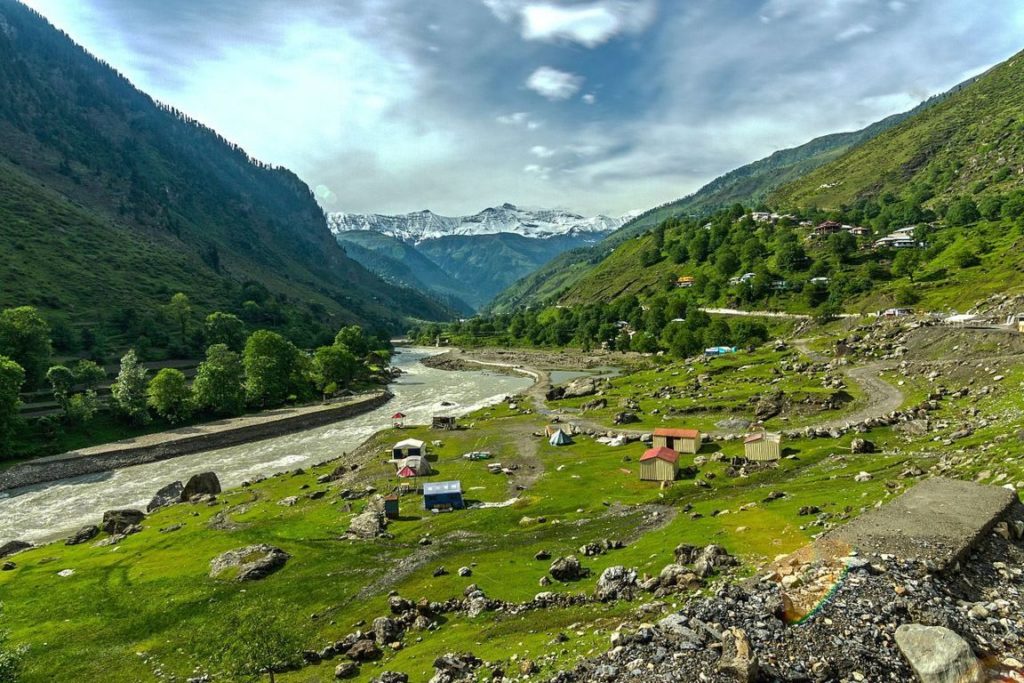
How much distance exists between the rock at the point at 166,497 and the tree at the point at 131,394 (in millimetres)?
47938

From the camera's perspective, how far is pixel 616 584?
33062mm

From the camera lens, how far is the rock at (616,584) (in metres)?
32.4

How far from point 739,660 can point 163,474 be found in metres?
104

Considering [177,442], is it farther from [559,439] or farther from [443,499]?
[443,499]

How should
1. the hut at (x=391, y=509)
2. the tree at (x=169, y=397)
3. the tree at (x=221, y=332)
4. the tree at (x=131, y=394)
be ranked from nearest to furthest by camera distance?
the hut at (x=391, y=509) < the tree at (x=131, y=394) < the tree at (x=169, y=397) < the tree at (x=221, y=332)

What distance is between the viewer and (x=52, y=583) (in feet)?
160

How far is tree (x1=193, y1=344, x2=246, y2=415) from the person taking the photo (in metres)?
128

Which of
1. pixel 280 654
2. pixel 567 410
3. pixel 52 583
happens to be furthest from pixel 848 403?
pixel 52 583

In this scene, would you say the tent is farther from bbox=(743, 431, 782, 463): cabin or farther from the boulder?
the boulder

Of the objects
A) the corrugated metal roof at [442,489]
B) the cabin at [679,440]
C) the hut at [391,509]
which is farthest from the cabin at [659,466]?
the hut at [391,509]

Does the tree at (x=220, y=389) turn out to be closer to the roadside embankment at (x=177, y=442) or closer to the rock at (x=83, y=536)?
the roadside embankment at (x=177, y=442)

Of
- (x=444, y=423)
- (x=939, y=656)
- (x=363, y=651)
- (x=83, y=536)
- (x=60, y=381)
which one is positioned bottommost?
(x=83, y=536)

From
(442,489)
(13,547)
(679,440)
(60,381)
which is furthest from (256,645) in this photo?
(60,381)

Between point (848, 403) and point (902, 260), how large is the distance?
137723 millimetres
